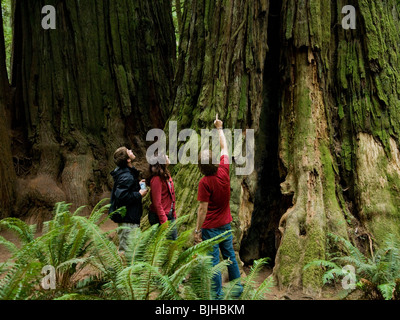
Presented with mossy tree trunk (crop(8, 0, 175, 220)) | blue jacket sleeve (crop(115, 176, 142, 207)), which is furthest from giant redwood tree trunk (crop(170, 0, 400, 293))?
mossy tree trunk (crop(8, 0, 175, 220))

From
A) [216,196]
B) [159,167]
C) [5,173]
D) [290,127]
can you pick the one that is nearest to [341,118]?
[290,127]

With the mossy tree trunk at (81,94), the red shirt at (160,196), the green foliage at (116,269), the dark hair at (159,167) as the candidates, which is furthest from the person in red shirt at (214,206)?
the mossy tree trunk at (81,94)

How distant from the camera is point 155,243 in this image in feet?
12.3

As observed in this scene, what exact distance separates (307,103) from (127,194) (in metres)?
3.09

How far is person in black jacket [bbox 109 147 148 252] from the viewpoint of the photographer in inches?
178

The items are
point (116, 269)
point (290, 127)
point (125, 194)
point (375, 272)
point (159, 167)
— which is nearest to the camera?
point (116, 269)

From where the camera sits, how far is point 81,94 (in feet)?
27.0

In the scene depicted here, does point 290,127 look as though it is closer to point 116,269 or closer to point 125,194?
point 125,194

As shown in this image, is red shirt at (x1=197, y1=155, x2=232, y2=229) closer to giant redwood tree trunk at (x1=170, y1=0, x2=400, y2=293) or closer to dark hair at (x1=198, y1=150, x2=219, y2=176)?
dark hair at (x1=198, y1=150, x2=219, y2=176)

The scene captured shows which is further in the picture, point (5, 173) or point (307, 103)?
point (5, 173)

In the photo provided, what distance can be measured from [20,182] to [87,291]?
445cm

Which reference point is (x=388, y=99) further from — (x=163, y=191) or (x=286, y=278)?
(x=163, y=191)

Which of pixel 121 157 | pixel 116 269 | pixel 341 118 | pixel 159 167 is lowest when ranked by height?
pixel 116 269
